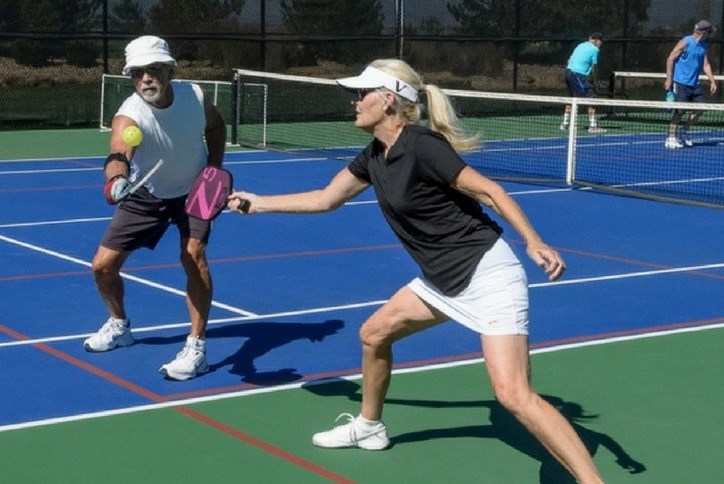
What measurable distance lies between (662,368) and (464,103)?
20.2m

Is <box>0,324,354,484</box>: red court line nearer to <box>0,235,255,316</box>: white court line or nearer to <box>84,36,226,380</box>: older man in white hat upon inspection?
<box>84,36,226,380</box>: older man in white hat

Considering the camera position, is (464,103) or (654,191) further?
(464,103)

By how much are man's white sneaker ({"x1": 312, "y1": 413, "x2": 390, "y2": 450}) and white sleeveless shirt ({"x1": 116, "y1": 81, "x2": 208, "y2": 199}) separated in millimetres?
2109

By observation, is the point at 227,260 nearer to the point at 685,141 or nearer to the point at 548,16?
the point at 685,141

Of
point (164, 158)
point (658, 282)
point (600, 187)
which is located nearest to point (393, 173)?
point (164, 158)

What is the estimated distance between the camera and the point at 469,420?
23.0 feet

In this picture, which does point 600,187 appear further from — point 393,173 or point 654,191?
point 393,173

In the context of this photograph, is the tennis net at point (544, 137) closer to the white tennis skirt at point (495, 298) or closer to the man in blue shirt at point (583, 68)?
the man in blue shirt at point (583, 68)

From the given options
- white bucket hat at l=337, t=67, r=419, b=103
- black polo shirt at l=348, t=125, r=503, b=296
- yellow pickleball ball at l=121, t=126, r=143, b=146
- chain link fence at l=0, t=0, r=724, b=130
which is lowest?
black polo shirt at l=348, t=125, r=503, b=296

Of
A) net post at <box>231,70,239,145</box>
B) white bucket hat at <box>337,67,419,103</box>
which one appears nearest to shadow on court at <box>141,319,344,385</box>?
white bucket hat at <box>337,67,419,103</box>

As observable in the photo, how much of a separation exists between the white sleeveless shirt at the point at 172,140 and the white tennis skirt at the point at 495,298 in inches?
100

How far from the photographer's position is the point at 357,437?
6434 millimetres

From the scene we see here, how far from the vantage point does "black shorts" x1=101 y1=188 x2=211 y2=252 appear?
8.02 m

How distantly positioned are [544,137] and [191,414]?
17461 millimetres
